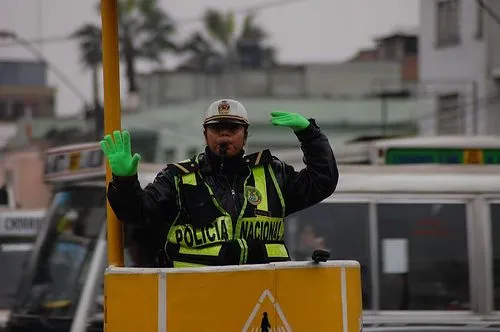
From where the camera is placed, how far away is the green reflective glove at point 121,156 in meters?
6.25

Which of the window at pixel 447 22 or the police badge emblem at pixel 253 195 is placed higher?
the window at pixel 447 22

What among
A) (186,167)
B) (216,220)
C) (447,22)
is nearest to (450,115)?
(447,22)

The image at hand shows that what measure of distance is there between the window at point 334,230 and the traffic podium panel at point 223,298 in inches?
177

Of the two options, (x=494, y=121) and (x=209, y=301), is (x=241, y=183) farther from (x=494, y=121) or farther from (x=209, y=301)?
(x=494, y=121)

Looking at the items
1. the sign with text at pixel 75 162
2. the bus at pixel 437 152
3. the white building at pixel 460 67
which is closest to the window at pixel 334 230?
the bus at pixel 437 152

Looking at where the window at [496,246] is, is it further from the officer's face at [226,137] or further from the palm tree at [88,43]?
the palm tree at [88,43]

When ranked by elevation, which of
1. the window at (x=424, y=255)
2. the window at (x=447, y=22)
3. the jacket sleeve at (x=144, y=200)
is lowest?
the window at (x=424, y=255)

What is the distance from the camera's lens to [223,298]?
6125 mm

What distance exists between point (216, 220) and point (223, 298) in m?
0.49

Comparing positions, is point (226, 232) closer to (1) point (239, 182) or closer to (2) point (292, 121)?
(1) point (239, 182)

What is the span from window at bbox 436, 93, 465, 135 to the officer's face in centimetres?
3332

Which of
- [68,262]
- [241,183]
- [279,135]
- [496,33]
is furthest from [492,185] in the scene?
[279,135]

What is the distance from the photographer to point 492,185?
429 inches

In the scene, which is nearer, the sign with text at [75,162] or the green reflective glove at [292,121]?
the green reflective glove at [292,121]
